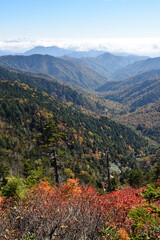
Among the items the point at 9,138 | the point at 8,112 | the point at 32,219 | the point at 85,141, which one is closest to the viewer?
the point at 32,219

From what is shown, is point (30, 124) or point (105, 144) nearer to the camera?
point (30, 124)

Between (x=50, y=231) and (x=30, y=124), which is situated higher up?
(x=50, y=231)

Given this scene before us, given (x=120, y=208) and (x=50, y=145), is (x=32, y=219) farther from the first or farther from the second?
(x=50, y=145)

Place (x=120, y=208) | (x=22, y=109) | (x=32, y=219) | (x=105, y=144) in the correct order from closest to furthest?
(x=32, y=219) → (x=120, y=208) → (x=22, y=109) → (x=105, y=144)

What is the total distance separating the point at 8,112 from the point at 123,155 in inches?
5063

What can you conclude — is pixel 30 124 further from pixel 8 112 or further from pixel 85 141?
pixel 85 141

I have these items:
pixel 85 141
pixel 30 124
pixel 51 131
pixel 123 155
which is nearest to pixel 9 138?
pixel 30 124

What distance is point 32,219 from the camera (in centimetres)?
1063

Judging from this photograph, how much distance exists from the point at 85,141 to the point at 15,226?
165 m

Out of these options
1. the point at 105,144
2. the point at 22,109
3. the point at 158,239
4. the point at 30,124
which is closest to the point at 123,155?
the point at 105,144

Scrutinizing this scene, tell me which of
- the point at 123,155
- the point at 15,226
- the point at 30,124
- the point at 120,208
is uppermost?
the point at 15,226

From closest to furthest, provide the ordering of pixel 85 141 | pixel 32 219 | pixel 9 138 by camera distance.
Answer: pixel 32 219, pixel 9 138, pixel 85 141

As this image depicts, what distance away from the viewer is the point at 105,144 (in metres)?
196

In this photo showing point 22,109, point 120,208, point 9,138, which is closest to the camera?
point 120,208
